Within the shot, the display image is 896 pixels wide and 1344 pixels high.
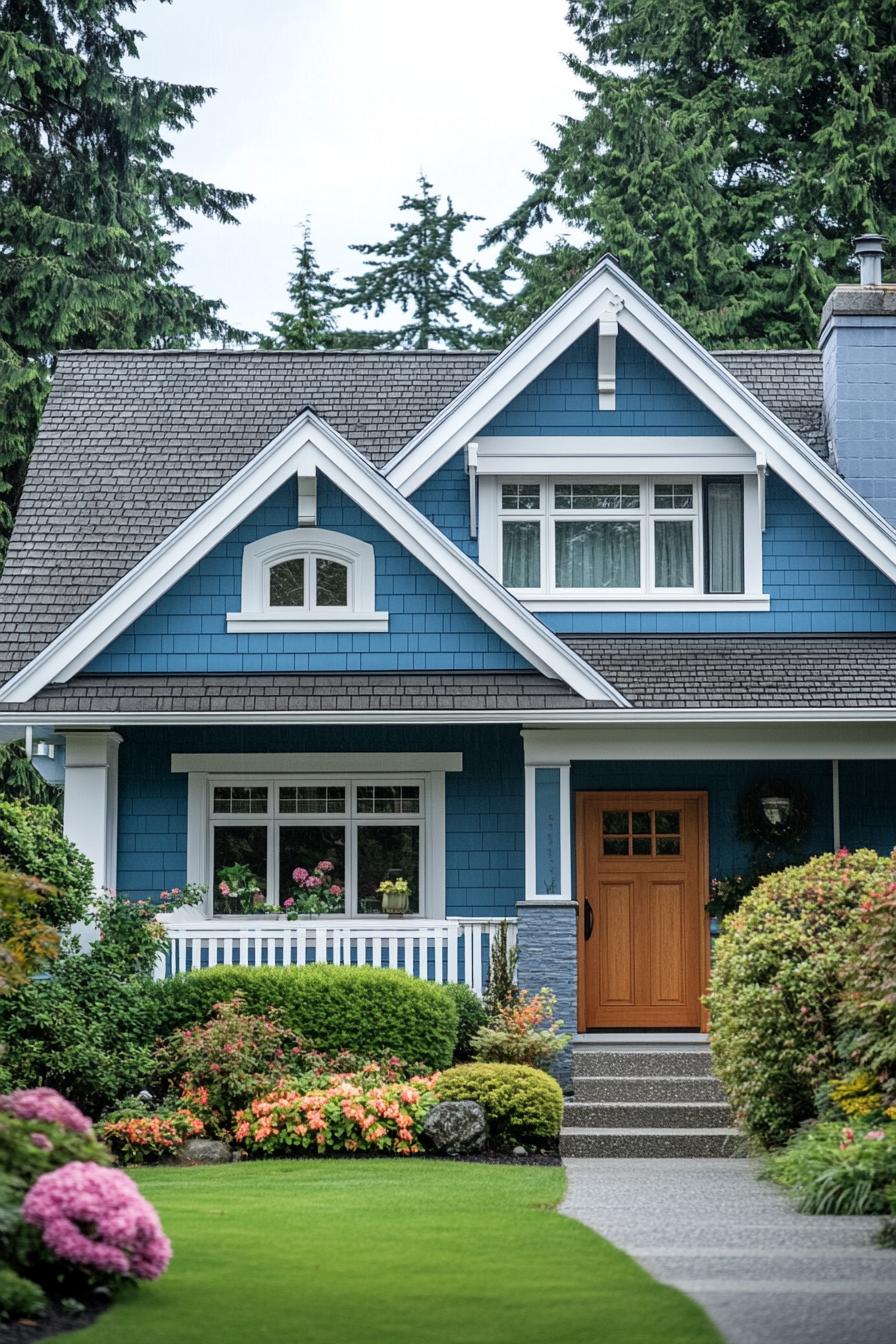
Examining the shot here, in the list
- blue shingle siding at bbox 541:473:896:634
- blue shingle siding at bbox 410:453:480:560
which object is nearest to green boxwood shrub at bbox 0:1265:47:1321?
blue shingle siding at bbox 541:473:896:634

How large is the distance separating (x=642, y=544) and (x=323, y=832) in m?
4.19

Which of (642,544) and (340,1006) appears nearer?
(340,1006)

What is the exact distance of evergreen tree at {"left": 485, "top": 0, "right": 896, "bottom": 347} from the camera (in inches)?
1171

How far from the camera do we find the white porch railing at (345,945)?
1435 centimetres

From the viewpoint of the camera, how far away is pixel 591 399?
673 inches

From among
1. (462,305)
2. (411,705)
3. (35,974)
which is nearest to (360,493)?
(411,705)

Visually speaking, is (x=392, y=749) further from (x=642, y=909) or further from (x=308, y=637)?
(x=642, y=909)

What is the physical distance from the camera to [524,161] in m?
34.8

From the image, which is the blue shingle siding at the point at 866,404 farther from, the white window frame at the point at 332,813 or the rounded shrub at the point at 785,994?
the rounded shrub at the point at 785,994

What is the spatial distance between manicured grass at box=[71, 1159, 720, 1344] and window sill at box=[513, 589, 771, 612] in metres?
7.17

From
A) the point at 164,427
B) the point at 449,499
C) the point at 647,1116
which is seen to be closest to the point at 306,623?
the point at 449,499

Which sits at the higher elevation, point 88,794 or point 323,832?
point 88,794

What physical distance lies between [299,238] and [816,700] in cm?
2769

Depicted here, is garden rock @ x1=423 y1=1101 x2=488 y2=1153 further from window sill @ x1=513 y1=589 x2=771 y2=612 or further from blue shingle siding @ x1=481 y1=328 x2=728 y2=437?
blue shingle siding @ x1=481 y1=328 x2=728 y2=437
